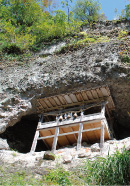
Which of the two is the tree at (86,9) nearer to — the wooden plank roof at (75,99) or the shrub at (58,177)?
the wooden plank roof at (75,99)

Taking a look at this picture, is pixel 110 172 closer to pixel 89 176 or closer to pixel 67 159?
pixel 89 176

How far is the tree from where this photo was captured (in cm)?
2147

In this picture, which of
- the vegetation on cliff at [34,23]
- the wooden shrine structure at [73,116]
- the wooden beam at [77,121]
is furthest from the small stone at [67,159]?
the vegetation on cliff at [34,23]

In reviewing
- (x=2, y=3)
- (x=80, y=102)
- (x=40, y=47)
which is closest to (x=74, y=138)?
(x=80, y=102)

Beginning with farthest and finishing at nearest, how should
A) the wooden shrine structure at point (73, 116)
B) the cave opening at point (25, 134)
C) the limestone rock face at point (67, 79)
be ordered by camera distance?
the cave opening at point (25, 134), the limestone rock face at point (67, 79), the wooden shrine structure at point (73, 116)

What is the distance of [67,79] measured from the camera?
13305 mm

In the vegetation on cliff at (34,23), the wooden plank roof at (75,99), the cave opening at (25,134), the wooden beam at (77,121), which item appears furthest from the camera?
the vegetation on cliff at (34,23)

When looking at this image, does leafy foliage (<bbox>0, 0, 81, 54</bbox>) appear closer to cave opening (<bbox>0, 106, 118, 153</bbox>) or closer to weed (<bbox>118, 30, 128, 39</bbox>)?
weed (<bbox>118, 30, 128, 39</bbox>)

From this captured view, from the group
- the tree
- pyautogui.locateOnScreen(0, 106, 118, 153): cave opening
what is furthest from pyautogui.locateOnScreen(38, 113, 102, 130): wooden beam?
the tree

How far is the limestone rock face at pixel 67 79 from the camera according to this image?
12.9 m

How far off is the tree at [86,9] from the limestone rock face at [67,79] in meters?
7.48

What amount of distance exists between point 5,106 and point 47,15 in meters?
11.9

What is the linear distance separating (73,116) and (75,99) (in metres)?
1.00

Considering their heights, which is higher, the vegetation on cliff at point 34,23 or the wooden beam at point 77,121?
the vegetation on cliff at point 34,23
